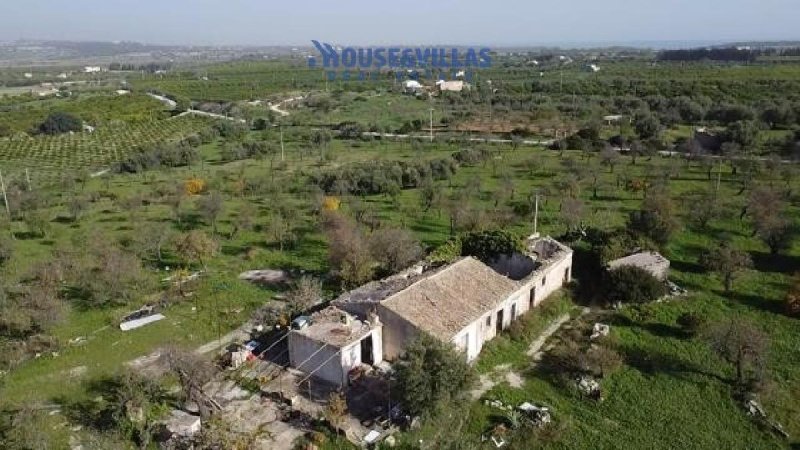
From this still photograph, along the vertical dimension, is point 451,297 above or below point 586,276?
above

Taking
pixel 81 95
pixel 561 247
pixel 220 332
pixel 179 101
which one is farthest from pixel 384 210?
pixel 81 95

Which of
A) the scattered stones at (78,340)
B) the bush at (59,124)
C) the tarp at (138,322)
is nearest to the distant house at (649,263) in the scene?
the tarp at (138,322)

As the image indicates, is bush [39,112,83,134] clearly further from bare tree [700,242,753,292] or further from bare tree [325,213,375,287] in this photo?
bare tree [700,242,753,292]

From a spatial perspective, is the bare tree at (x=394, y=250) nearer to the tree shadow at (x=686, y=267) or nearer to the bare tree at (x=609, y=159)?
the tree shadow at (x=686, y=267)

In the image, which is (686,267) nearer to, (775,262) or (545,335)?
(775,262)

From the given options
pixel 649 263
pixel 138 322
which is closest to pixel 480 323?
pixel 649 263

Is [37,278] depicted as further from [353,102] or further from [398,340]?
[353,102]

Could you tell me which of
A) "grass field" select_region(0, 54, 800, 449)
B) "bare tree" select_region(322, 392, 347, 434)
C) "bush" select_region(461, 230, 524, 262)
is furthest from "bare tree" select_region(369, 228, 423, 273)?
"bare tree" select_region(322, 392, 347, 434)
